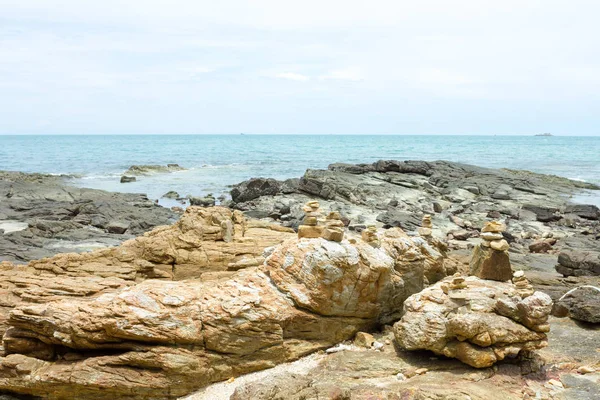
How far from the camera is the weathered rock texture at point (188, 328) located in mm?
9766

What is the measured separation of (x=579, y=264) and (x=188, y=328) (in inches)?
520

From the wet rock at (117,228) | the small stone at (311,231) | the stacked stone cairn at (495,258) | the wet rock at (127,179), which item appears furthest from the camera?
the wet rock at (127,179)

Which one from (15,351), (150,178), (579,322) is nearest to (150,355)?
(15,351)

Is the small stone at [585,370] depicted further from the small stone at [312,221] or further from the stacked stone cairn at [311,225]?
the small stone at [312,221]

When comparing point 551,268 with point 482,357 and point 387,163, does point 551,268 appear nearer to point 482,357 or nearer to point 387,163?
point 482,357

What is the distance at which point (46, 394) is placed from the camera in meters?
9.88

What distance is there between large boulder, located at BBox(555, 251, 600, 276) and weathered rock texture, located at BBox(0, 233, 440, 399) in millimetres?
9272

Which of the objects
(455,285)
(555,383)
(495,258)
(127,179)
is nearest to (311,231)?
(455,285)

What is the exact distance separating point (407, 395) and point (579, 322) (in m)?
6.33

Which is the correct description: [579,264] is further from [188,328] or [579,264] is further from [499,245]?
[188,328]

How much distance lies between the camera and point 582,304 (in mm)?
12562

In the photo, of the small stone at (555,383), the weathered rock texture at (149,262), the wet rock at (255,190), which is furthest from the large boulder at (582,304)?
the wet rock at (255,190)

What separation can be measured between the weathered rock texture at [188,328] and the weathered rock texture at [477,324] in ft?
4.92

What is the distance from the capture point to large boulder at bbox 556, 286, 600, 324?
12367 mm
